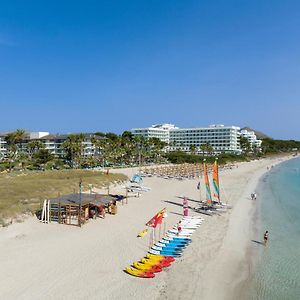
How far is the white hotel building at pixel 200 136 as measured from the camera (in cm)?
16250

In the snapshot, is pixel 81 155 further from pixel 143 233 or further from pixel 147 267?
pixel 147 267

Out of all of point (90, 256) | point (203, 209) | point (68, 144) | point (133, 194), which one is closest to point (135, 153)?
point (68, 144)

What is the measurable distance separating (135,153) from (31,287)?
8294cm

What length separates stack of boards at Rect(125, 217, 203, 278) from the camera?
17.3m

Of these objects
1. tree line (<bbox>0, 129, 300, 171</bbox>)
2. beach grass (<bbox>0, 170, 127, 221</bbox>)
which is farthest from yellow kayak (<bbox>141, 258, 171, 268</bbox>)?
tree line (<bbox>0, 129, 300, 171</bbox>)

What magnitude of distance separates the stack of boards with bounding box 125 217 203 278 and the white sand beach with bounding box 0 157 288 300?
0.40m

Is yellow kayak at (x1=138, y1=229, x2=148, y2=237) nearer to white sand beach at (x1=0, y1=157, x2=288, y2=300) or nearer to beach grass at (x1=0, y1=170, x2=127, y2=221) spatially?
white sand beach at (x1=0, y1=157, x2=288, y2=300)

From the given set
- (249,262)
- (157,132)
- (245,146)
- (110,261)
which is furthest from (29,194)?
(245,146)

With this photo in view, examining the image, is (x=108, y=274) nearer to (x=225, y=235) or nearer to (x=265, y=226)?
(x=225, y=235)

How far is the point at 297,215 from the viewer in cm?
3312

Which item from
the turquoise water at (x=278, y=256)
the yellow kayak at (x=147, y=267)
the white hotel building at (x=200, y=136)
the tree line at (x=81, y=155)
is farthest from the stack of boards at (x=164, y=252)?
the white hotel building at (x=200, y=136)

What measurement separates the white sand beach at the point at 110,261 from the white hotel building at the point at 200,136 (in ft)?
427

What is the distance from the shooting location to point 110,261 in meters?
18.7

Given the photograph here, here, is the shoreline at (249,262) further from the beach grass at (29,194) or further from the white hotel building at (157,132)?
the white hotel building at (157,132)
